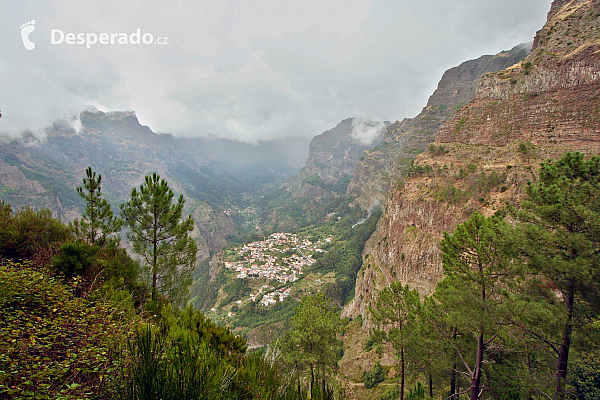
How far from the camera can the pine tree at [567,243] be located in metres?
6.88

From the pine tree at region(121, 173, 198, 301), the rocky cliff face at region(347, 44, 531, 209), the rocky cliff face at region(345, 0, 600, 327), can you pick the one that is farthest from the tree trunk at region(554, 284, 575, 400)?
the rocky cliff face at region(347, 44, 531, 209)

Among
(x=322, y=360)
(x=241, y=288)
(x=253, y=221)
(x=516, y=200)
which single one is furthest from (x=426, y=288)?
(x=253, y=221)

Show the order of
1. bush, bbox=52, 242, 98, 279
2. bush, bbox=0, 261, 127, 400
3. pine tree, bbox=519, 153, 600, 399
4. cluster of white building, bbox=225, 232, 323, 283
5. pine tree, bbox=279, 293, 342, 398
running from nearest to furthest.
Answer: bush, bbox=0, 261, 127, 400 → bush, bbox=52, 242, 98, 279 → pine tree, bbox=519, 153, 600, 399 → pine tree, bbox=279, 293, 342, 398 → cluster of white building, bbox=225, 232, 323, 283

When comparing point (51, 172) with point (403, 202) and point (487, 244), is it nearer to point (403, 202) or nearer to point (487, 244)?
point (403, 202)

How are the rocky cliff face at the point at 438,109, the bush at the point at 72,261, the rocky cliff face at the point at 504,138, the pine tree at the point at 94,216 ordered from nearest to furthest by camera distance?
the bush at the point at 72,261, the pine tree at the point at 94,216, the rocky cliff face at the point at 504,138, the rocky cliff face at the point at 438,109

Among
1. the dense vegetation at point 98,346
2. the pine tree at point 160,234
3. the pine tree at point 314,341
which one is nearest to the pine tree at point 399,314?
the pine tree at point 314,341

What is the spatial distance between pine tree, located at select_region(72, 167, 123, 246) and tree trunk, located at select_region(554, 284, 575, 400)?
19.2 metres

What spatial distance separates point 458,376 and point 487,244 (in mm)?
7202

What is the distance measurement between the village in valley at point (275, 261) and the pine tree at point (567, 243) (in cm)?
5888

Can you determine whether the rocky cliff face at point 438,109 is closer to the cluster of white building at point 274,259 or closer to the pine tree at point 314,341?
the cluster of white building at point 274,259

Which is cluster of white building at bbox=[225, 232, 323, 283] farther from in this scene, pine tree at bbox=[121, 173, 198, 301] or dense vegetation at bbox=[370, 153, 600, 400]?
dense vegetation at bbox=[370, 153, 600, 400]

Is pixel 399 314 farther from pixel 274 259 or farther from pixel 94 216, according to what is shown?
pixel 274 259

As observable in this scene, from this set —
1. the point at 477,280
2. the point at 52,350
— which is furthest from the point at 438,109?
the point at 52,350

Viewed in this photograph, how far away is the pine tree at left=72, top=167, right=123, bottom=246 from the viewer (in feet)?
43.6
